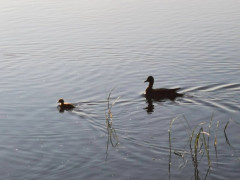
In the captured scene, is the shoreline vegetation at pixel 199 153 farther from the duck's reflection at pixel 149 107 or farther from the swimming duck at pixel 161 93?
the swimming duck at pixel 161 93

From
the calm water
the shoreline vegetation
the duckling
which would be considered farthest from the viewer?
the duckling

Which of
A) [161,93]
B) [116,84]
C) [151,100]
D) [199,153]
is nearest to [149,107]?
[151,100]

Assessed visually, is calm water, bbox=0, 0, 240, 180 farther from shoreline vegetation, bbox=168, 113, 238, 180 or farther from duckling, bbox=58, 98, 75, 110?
duckling, bbox=58, 98, 75, 110

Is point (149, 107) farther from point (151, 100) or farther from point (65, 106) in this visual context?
point (65, 106)

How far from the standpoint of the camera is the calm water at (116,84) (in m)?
9.86

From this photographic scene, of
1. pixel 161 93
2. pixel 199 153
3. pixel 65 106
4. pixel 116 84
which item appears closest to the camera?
pixel 199 153

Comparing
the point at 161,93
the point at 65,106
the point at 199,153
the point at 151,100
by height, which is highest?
the point at 161,93

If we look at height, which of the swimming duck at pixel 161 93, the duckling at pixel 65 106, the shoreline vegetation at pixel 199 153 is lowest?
the shoreline vegetation at pixel 199 153

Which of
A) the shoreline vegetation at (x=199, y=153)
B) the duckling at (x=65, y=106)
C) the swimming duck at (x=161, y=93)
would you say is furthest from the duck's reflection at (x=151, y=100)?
the shoreline vegetation at (x=199, y=153)

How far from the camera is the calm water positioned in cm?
986

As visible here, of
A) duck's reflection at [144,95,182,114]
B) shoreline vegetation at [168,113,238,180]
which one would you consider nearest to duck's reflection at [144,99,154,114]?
duck's reflection at [144,95,182,114]

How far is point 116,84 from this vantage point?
15211mm

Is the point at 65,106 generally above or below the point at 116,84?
below

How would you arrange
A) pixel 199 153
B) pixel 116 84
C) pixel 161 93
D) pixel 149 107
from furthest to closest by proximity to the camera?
pixel 116 84 → pixel 161 93 → pixel 149 107 → pixel 199 153
